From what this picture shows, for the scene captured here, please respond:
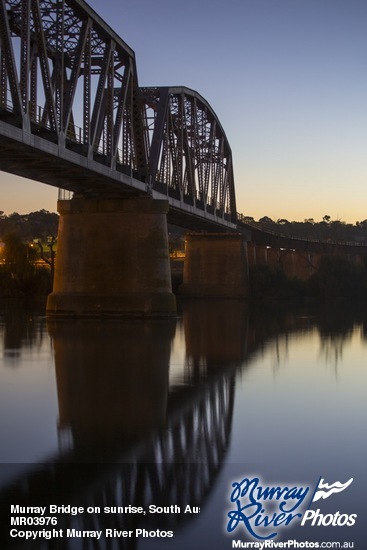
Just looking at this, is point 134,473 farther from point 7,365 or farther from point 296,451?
point 7,365

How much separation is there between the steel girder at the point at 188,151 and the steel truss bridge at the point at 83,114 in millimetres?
135

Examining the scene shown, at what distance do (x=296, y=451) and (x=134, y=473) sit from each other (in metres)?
3.84

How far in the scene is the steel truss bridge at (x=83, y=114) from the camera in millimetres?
36469

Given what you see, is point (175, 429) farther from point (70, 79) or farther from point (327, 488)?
point (70, 79)

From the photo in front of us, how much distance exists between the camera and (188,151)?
80.6m

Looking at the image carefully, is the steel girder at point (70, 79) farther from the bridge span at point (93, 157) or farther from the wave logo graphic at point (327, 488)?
the wave logo graphic at point (327, 488)

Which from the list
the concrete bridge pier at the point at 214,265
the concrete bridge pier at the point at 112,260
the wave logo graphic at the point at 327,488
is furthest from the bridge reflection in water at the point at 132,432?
the concrete bridge pier at the point at 214,265

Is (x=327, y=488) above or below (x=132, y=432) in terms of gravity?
below

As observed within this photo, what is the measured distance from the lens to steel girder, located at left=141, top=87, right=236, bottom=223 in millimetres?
66000

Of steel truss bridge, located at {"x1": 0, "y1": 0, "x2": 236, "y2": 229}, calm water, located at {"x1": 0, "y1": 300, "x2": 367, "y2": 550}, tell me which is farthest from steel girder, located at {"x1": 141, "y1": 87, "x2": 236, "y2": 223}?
calm water, located at {"x1": 0, "y1": 300, "x2": 367, "y2": 550}

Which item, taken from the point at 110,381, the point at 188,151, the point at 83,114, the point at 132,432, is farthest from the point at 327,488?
the point at 188,151

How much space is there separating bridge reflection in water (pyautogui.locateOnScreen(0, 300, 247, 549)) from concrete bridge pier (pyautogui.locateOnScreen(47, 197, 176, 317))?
12212mm

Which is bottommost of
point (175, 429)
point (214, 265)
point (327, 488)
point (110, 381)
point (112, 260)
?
point (327, 488)

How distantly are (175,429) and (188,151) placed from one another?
2377 inches
